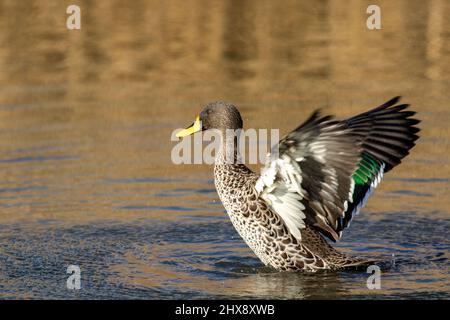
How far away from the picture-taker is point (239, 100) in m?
12.0

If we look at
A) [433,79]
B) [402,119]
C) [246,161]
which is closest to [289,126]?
[246,161]

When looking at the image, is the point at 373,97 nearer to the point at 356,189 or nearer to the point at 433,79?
the point at 433,79

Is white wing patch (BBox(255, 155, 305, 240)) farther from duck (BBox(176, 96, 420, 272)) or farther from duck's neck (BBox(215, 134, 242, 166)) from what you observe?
duck's neck (BBox(215, 134, 242, 166))

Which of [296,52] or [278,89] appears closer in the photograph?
[278,89]

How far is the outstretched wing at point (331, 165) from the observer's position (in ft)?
22.0

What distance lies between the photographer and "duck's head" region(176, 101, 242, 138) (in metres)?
7.84

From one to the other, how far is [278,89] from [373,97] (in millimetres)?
1145

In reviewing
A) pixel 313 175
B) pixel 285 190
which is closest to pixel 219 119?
pixel 285 190

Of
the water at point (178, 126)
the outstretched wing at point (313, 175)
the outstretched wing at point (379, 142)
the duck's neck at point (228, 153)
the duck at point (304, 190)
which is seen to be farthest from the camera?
the duck's neck at point (228, 153)

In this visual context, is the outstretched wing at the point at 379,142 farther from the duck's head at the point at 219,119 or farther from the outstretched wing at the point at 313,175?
the duck's head at the point at 219,119

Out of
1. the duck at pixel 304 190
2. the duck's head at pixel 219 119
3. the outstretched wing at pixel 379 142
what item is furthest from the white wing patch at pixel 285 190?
the duck's head at pixel 219 119

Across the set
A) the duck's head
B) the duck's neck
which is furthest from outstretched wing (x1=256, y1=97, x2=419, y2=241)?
the duck's head

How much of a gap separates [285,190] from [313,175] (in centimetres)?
29

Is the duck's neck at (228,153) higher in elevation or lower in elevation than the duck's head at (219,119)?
lower
